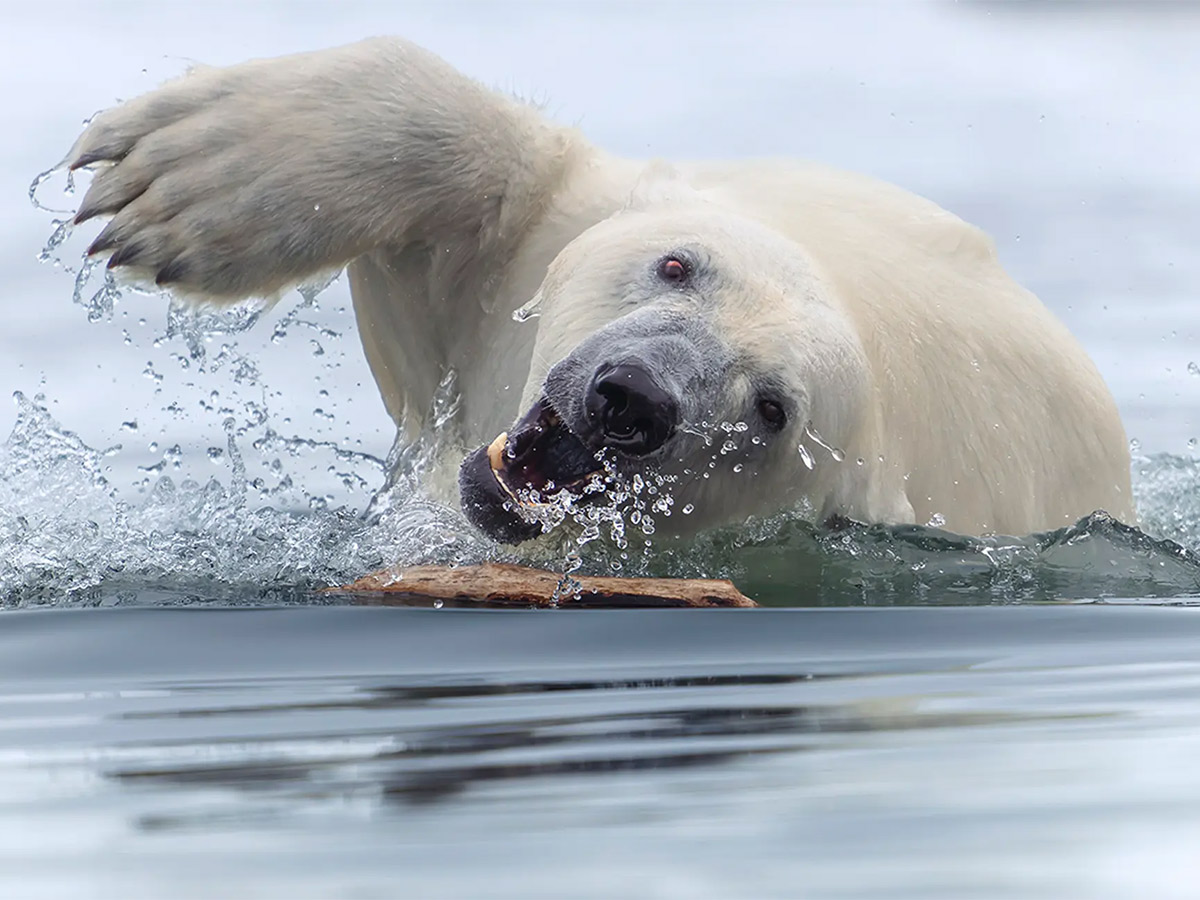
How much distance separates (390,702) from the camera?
2.34 metres

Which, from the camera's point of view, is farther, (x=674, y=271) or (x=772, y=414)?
(x=674, y=271)

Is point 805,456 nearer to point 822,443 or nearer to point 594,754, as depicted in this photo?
point 822,443

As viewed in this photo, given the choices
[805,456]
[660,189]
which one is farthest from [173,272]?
[805,456]

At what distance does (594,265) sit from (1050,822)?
2.41m

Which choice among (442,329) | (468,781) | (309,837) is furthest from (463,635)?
(442,329)

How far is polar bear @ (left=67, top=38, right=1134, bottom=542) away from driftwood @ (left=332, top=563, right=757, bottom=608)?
215 mm

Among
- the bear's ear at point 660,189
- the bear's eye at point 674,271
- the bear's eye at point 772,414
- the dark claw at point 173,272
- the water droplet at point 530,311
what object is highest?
the bear's ear at point 660,189

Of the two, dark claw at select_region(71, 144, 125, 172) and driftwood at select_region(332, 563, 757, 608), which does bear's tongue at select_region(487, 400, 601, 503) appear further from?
dark claw at select_region(71, 144, 125, 172)

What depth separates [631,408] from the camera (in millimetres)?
3270

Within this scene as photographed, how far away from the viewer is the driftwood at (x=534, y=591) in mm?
3273

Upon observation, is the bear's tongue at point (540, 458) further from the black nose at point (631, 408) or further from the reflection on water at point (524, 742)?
the reflection on water at point (524, 742)

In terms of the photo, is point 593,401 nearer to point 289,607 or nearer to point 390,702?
point 289,607

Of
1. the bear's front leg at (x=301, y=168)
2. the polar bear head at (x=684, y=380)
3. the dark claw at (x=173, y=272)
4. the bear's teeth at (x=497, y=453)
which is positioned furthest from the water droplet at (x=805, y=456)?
the dark claw at (x=173, y=272)

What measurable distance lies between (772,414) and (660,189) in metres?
0.83
